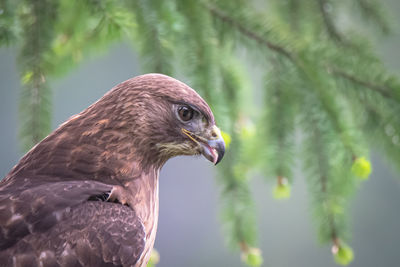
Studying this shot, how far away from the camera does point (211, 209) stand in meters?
7.26

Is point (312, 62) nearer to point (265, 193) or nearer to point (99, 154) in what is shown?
point (99, 154)

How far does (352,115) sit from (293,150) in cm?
26

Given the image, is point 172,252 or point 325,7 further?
point 172,252

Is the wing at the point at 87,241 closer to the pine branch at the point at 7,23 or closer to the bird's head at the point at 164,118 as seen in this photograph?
the bird's head at the point at 164,118

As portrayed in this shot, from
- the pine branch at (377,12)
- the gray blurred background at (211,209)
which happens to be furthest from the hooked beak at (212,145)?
the gray blurred background at (211,209)

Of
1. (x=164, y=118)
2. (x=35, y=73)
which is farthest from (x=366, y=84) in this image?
(x=35, y=73)

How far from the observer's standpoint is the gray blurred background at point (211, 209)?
663 cm

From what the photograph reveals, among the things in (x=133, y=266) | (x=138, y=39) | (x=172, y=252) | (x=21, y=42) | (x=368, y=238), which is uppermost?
(x=21, y=42)

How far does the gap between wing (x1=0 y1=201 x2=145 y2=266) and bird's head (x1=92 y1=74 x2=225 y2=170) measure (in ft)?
0.78

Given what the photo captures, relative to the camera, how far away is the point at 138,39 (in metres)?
1.66

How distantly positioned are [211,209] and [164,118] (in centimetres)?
595

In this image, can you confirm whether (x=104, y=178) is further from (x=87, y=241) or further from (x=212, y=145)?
(x=212, y=145)

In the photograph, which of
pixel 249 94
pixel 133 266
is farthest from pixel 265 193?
pixel 133 266

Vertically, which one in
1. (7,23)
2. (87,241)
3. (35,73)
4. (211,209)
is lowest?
(211,209)
